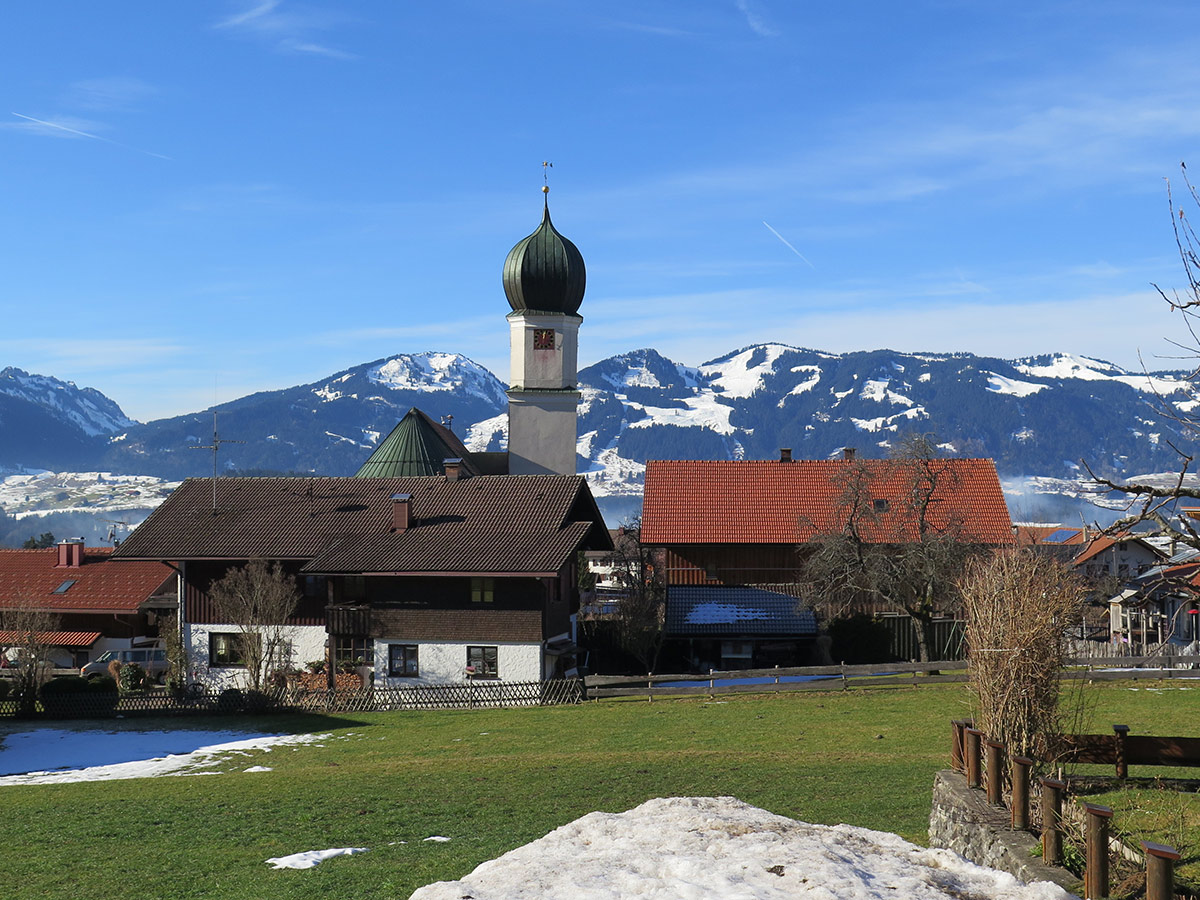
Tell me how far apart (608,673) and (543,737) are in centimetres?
1519

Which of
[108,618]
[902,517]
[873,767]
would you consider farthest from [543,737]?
[108,618]

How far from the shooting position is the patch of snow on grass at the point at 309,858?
13673mm

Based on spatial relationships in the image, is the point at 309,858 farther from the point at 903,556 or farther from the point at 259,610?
the point at 903,556

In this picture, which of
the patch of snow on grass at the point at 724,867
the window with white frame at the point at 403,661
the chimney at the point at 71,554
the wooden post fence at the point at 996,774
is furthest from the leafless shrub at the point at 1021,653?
the chimney at the point at 71,554

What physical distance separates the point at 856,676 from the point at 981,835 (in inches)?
972

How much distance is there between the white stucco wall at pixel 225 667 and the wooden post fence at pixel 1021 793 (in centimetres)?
3319

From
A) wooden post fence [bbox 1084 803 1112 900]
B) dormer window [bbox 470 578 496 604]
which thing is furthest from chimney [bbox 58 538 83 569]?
wooden post fence [bbox 1084 803 1112 900]

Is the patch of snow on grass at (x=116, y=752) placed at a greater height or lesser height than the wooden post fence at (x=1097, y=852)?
lesser

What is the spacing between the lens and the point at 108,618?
57.6 metres

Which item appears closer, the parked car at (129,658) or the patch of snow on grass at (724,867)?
the patch of snow on grass at (724,867)

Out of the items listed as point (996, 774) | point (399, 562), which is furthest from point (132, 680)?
point (996, 774)

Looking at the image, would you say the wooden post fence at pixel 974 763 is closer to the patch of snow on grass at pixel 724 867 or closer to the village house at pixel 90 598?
the patch of snow on grass at pixel 724 867

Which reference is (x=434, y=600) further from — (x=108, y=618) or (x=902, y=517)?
(x=108, y=618)

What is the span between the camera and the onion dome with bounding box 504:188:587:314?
6975 cm
